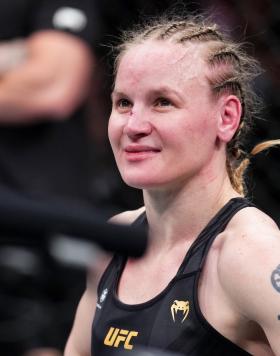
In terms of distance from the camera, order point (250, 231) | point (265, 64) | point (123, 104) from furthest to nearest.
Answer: point (265, 64), point (123, 104), point (250, 231)

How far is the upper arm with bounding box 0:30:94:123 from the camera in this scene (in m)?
2.55

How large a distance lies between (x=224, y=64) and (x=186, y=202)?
0.37m

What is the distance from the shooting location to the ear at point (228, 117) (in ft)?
7.21

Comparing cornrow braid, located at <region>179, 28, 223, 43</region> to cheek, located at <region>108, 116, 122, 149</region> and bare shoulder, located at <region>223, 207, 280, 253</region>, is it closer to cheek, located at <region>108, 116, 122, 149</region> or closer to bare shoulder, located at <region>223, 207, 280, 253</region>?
cheek, located at <region>108, 116, 122, 149</region>

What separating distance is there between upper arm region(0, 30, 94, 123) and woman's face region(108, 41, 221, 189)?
1.27 feet

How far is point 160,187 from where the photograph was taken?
2.16 meters

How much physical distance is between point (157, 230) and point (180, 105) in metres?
0.36

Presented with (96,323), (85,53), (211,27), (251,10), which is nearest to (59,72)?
(85,53)

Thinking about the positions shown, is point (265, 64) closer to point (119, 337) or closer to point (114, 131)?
point (114, 131)

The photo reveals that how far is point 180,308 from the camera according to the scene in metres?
2.03

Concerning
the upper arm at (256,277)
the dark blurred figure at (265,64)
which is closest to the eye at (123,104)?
the upper arm at (256,277)

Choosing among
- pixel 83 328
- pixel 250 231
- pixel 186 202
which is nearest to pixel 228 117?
pixel 186 202

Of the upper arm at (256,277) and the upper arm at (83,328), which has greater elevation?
the upper arm at (256,277)

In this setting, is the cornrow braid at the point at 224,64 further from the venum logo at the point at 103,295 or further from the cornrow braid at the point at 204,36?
the venum logo at the point at 103,295
